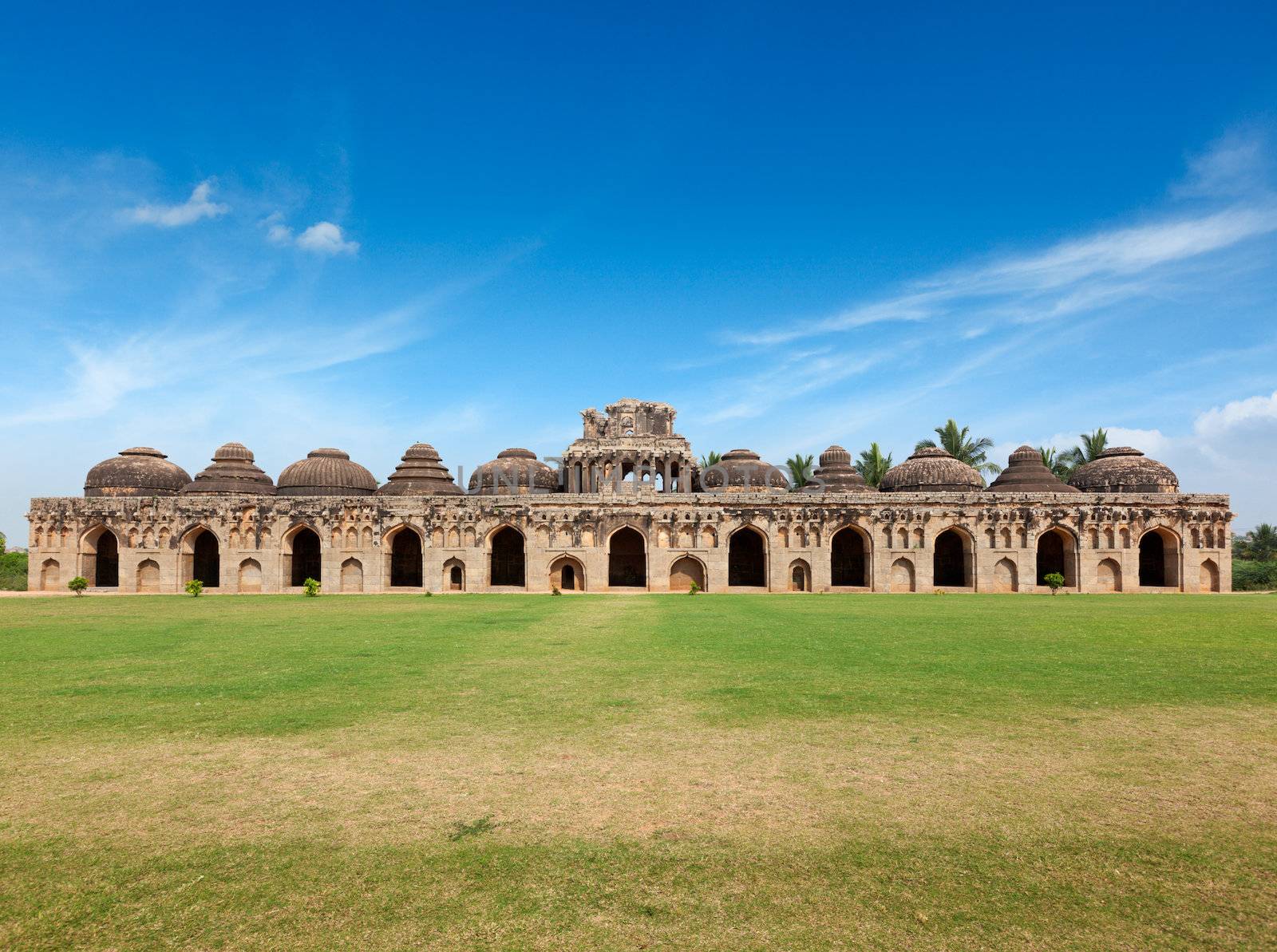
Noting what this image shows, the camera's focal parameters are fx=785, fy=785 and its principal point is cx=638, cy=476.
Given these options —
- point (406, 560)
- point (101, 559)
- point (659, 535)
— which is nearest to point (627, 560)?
point (659, 535)

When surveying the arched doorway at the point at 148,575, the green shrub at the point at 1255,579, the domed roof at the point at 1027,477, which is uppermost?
the domed roof at the point at 1027,477

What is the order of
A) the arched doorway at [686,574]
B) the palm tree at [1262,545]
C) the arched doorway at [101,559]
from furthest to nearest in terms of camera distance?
the palm tree at [1262,545] → the arched doorway at [101,559] → the arched doorway at [686,574]

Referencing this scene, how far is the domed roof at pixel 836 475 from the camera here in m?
45.6

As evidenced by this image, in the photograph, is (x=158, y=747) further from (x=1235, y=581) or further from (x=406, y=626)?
(x=1235, y=581)

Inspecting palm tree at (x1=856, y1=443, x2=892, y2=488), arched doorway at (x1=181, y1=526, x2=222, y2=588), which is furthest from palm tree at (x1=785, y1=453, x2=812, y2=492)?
arched doorway at (x1=181, y1=526, x2=222, y2=588)

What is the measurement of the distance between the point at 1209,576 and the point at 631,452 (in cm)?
3083

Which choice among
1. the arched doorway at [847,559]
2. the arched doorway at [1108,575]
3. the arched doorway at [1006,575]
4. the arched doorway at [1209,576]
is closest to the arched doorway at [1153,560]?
the arched doorway at [1209,576]

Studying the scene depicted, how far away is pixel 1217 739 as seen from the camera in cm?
847

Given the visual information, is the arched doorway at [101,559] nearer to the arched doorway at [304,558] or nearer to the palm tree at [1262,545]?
the arched doorway at [304,558]

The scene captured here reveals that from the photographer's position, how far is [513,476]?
49.0m

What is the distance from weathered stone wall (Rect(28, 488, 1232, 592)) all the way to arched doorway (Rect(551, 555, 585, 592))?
0.09 metres

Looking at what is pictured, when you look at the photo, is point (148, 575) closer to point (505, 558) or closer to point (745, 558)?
point (505, 558)

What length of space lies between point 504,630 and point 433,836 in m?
13.8

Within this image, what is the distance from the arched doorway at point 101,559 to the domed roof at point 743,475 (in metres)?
34.0
